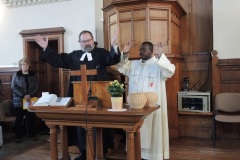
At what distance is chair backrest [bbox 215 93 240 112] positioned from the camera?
4820mm

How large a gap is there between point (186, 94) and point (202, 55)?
3.25 feet

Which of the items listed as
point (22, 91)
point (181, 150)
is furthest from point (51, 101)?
point (22, 91)

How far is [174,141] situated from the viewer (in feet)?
16.7

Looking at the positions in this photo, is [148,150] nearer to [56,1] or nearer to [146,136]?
[146,136]

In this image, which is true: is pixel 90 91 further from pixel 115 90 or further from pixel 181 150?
pixel 181 150

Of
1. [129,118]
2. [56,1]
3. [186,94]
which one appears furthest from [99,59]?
[56,1]

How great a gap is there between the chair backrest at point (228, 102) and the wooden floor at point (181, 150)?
62 centimetres

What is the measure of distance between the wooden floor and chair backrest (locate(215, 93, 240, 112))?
2.03 ft

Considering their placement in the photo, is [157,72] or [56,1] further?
[56,1]

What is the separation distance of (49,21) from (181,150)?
4061 mm

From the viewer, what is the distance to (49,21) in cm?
629

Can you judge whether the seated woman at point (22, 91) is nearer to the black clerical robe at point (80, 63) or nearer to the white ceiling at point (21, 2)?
the white ceiling at point (21, 2)

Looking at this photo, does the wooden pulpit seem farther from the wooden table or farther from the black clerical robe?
the black clerical robe

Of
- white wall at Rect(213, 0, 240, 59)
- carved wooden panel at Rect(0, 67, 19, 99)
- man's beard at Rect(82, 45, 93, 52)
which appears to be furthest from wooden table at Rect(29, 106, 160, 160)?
carved wooden panel at Rect(0, 67, 19, 99)
